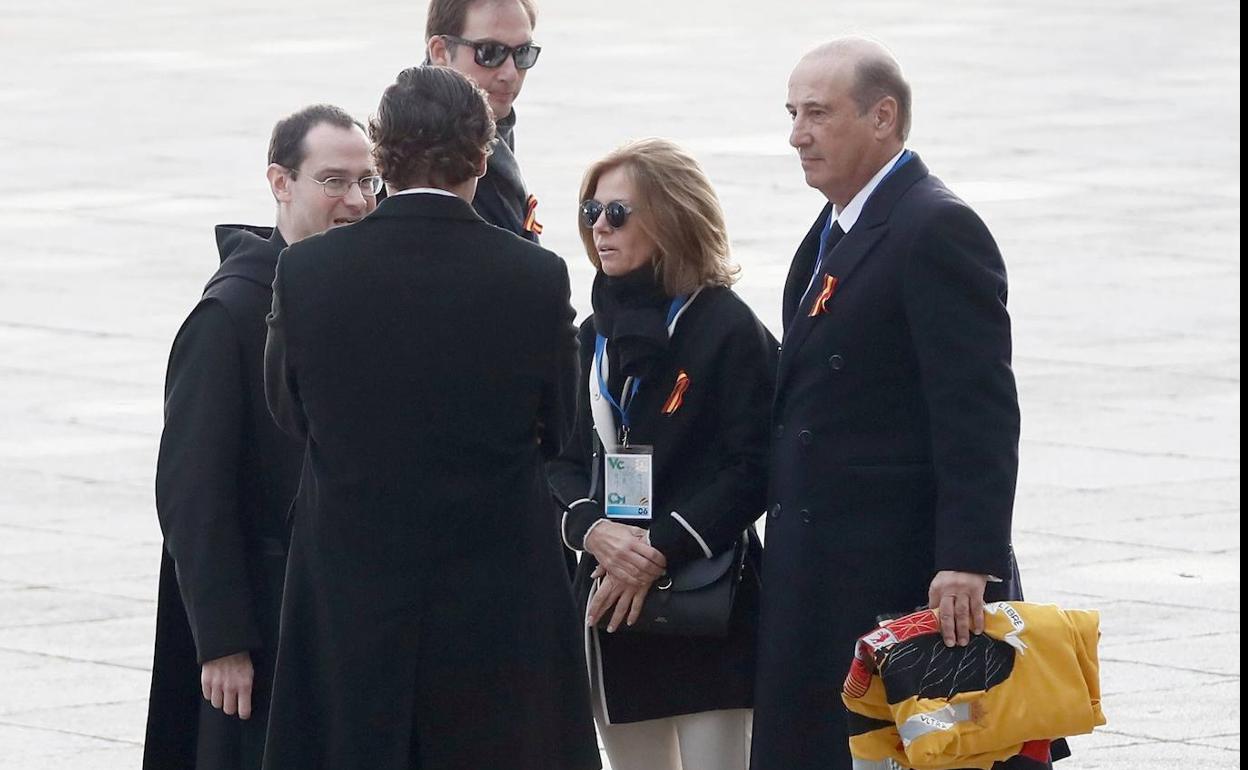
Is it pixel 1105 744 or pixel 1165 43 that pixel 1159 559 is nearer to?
pixel 1105 744

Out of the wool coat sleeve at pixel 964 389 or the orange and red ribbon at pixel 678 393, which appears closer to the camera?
the wool coat sleeve at pixel 964 389

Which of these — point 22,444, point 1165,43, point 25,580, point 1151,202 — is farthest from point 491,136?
point 1165,43

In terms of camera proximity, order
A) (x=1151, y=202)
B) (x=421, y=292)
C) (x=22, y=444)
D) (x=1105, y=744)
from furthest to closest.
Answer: (x=1151, y=202) → (x=22, y=444) → (x=1105, y=744) → (x=421, y=292)

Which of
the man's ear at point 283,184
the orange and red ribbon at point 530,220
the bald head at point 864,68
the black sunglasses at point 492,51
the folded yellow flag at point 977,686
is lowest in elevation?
the folded yellow flag at point 977,686

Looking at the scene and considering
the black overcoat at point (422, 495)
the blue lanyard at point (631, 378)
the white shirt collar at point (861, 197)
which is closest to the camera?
the black overcoat at point (422, 495)

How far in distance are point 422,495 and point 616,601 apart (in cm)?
90

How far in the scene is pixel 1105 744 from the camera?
6496mm

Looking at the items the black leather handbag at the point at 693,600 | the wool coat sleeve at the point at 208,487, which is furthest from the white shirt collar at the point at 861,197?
the wool coat sleeve at the point at 208,487

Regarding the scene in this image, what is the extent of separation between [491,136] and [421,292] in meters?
0.32

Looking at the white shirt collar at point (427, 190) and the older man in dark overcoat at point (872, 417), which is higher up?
the white shirt collar at point (427, 190)

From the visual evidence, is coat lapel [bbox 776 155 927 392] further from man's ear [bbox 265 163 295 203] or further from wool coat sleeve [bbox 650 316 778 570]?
man's ear [bbox 265 163 295 203]

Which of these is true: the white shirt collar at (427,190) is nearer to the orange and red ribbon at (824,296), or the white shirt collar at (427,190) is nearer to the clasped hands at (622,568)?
the orange and red ribbon at (824,296)

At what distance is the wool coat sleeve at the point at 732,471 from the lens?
5000 millimetres

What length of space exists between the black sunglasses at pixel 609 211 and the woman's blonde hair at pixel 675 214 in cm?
2
